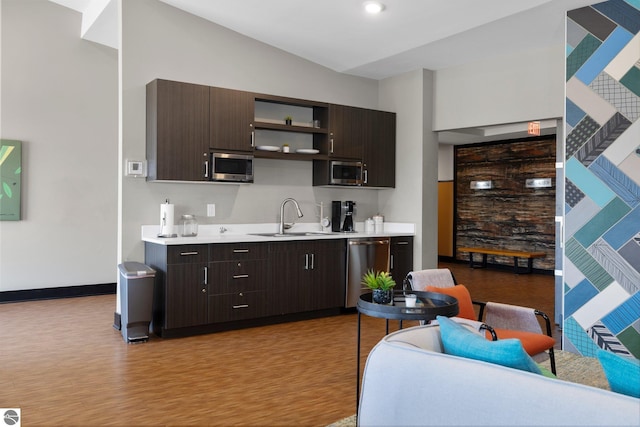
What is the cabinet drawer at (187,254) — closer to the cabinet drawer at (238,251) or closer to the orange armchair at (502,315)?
the cabinet drawer at (238,251)

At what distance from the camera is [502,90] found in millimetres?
5789

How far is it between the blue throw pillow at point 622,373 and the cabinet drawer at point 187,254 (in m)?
3.77

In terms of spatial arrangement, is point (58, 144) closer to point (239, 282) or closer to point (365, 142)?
point (239, 282)

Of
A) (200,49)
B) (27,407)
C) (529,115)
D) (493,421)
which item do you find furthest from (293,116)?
(493,421)

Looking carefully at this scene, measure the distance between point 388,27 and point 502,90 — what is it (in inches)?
58.6

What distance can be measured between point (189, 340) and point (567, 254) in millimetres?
3386

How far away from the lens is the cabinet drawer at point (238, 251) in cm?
501

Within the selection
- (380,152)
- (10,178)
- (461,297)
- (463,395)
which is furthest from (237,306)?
(463,395)

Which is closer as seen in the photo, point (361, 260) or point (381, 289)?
point (381, 289)

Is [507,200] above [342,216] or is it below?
above

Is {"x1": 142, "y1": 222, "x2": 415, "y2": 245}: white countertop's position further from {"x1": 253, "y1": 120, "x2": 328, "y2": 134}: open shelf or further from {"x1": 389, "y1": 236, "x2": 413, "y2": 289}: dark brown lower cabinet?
{"x1": 253, "y1": 120, "x2": 328, "y2": 134}: open shelf

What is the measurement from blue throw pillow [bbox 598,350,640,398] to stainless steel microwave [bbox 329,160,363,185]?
15.2ft

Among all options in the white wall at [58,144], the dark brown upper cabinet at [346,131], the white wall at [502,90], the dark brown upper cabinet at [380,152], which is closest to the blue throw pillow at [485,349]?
the white wall at [502,90]

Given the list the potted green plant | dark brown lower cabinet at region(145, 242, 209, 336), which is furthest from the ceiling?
the potted green plant
